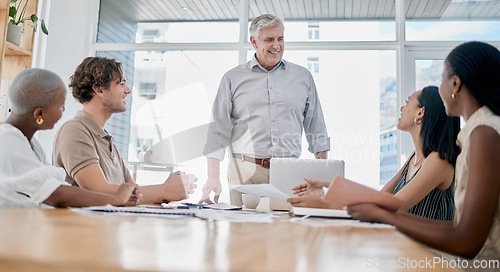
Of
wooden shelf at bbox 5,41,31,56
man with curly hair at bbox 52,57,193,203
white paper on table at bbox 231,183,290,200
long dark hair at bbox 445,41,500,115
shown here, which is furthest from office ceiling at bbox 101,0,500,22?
long dark hair at bbox 445,41,500,115

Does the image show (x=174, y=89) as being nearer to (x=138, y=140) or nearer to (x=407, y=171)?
(x=138, y=140)

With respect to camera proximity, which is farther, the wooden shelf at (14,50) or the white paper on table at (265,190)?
the wooden shelf at (14,50)

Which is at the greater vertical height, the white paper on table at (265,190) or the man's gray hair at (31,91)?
the man's gray hair at (31,91)

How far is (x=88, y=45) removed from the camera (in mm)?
4672

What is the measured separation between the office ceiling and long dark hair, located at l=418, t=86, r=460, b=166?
2828 mm

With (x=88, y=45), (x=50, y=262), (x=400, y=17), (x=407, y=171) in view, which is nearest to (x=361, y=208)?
(x=50, y=262)

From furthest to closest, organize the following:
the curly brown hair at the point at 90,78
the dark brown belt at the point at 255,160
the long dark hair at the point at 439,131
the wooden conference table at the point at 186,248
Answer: the dark brown belt at the point at 255,160, the curly brown hair at the point at 90,78, the long dark hair at the point at 439,131, the wooden conference table at the point at 186,248

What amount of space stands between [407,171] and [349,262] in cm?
148

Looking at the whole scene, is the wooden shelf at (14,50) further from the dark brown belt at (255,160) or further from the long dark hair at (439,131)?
the long dark hair at (439,131)

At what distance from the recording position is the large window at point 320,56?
4121mm

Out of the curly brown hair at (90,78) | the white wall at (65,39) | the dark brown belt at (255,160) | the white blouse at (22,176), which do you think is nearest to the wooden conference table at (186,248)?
the white blouse at (22,176)

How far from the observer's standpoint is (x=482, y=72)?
3.59 feet

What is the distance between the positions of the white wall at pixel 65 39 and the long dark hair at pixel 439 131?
11.7 ft

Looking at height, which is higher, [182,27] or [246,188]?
[182,27]
